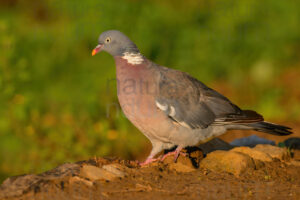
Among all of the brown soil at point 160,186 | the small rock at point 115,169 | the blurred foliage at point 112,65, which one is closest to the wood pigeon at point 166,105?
the brown soil at point 160,186

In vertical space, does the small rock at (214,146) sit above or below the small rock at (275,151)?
below

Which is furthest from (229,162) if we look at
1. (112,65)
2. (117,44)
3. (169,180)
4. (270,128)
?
(112,65)

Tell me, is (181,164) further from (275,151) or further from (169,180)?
(275,151)

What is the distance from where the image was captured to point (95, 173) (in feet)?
13.3

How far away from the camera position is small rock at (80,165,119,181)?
401 centimetres

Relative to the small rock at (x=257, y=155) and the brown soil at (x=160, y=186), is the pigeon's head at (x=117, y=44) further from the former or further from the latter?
the small rock at (x=257, y=155)

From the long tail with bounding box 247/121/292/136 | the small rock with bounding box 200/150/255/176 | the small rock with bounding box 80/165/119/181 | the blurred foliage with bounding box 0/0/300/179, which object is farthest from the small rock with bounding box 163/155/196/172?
the blurred foliage with bounding box 0/0/300/179

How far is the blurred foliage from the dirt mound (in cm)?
252

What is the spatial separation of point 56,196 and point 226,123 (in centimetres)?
204

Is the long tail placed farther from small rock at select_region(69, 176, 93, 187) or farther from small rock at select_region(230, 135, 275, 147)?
small rock at select_region(69, 176, 93, 187)

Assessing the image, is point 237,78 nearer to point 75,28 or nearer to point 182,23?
point 182,23

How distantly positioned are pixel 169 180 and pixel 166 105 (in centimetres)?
83

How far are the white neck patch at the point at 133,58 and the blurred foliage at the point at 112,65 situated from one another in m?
2.26

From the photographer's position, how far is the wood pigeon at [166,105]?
4641 mm
